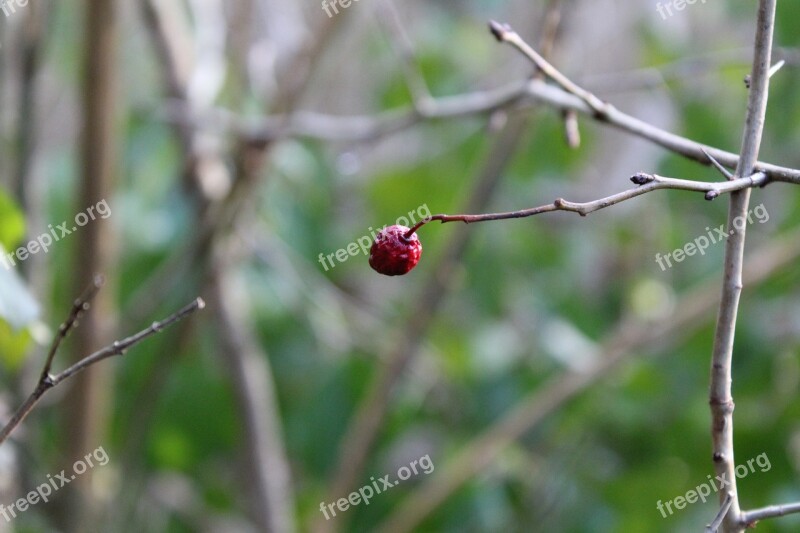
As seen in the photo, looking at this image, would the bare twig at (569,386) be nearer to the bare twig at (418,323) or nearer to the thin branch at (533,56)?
the bare twig at (418,323)

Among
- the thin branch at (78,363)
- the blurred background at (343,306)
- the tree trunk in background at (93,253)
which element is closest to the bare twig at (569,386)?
the blurred background at (343,306)

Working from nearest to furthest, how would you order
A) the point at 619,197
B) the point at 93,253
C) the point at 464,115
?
1. the point at 619,197
2. the point at 464,115
3. the point at 93,253

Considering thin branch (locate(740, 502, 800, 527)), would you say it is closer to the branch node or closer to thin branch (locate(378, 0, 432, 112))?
the branch node

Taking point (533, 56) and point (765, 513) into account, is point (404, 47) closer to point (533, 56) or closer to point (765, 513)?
point (533, 56)

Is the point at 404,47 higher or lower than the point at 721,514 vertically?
higher

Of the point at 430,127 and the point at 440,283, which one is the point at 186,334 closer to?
the point at 440,283

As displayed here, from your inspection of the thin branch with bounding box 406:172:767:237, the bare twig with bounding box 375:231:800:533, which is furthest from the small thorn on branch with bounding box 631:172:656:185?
the bare twig with bounding box 375:231:800:533

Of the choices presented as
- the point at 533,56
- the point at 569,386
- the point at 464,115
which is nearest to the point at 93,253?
the point at 464,115
